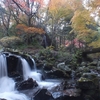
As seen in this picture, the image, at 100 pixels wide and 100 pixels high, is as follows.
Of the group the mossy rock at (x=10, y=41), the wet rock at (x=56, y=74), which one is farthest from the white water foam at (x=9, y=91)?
the mossy rock at (x=10, y=41)

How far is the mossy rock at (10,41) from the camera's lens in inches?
718

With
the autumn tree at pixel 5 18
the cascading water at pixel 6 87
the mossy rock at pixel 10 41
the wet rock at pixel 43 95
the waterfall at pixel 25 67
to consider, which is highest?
the autumn tree at pixel 5 18

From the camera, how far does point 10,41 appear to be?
60.8 ft

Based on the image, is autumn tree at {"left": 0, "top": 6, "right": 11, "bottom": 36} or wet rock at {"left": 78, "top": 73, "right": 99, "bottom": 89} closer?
wet rock at {"left": 78, "top": 73, "right": 99, "bottom": 89}

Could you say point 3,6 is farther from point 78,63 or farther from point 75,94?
point 75,94

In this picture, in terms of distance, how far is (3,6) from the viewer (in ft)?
69.3

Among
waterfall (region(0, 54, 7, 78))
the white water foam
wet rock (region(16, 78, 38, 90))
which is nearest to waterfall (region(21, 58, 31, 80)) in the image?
waterfall (region(0, 54, 7, 78))

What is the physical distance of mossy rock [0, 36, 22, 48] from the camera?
18.2m

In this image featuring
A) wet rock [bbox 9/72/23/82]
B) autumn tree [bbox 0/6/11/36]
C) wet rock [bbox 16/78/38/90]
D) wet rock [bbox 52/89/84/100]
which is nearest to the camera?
wet rock [bbox 52/89/84/100]

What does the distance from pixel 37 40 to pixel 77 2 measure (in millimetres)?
8190

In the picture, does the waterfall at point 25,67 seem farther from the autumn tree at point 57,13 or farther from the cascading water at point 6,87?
the autumn tree at point 57,13

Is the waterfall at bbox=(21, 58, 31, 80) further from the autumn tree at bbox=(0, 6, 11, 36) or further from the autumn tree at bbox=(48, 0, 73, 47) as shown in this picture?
the autumn tree at bbox=(48, 0, 73, 47)

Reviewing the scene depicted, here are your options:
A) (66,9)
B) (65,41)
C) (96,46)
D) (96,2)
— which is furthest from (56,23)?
(96,2)

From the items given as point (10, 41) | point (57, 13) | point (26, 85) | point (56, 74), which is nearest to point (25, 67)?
point (56, 74)
